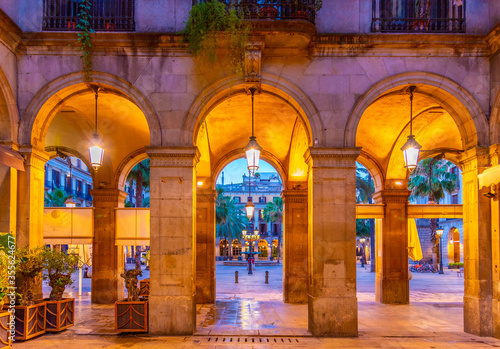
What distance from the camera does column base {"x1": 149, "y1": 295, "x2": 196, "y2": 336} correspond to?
9.65 metres

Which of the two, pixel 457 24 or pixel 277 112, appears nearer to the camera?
pixel 457 24

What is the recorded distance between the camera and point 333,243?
993 cm

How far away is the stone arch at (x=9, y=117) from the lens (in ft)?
32.0

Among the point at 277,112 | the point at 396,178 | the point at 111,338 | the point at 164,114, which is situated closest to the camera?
the point at 111,338

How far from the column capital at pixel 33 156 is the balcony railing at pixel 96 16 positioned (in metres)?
2.81

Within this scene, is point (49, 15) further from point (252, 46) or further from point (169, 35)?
point (252, 46)

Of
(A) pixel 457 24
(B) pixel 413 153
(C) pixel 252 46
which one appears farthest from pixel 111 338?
(A) pixel 457 24

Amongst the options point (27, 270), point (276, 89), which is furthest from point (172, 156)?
point (27, 270)

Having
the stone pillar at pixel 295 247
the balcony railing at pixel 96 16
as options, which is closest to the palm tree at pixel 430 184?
the stone pillar at pixel 295 247

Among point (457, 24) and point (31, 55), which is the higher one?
point (457, 24)

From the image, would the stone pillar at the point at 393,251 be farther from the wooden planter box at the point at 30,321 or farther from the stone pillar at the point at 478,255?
the wooden planter box at the point at 30,321

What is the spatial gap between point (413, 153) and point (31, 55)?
29.5 feet

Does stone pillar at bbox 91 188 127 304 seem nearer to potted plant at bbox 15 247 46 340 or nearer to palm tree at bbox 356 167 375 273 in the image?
potted plant at bbox 15 247 46 340

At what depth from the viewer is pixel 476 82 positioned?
10219mm
